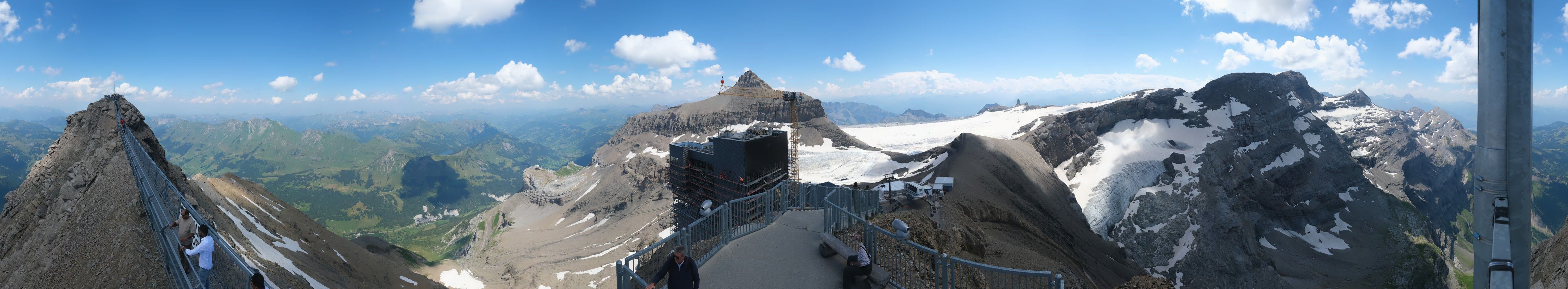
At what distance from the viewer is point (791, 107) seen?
3750 inches

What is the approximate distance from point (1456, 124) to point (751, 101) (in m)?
205

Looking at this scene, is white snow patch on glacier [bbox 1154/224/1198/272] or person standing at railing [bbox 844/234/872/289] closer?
person standing at railing [bbox 844/234/872/289]

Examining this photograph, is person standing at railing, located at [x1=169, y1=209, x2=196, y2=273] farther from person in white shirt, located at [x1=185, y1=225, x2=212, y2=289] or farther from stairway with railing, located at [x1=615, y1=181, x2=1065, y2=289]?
stairway with railing, located at [x1=615, y1=181, x2=1065, y2=289]

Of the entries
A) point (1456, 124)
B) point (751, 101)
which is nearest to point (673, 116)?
point (751, 101)

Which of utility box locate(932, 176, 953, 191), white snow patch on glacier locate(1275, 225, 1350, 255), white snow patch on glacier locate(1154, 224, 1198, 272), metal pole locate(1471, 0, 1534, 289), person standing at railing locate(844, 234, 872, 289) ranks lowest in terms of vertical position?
white snow patch on glacier locate(1275, 225, 1350, 255)

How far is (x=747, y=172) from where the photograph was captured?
43.8 m

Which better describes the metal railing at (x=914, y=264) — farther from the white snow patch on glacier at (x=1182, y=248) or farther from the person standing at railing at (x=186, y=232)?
the white snow patch on glacier at (x=1182, y=248)

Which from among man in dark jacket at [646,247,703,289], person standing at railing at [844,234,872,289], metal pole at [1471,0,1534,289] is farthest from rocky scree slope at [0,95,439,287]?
metal pole at [1471,0,1534,289]

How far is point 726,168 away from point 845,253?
34851mm

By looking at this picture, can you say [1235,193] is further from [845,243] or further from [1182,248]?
[845,243]

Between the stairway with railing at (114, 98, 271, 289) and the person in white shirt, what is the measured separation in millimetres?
140

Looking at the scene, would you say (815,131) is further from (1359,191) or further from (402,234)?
(402,234)

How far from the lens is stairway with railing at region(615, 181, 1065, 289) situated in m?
9.34

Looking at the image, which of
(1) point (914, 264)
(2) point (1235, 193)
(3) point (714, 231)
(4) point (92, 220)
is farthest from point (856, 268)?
(2) point (1235, 193)
